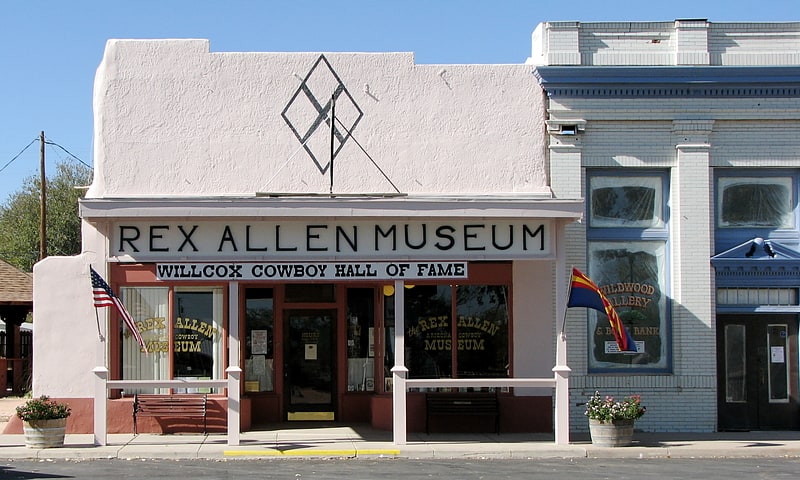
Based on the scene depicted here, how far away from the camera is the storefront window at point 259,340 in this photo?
1911 cm

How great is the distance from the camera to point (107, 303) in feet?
53.1

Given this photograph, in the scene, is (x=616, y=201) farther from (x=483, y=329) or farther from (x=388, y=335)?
(x=388, y=335)

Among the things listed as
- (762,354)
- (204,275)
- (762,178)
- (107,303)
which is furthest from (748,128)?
(107,303)

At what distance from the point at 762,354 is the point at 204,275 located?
9.76 metres

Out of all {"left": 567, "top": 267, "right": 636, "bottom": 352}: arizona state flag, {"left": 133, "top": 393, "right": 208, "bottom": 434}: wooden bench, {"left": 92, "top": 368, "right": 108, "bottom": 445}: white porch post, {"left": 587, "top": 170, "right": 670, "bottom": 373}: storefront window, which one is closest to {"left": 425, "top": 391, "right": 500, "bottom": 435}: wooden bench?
{"left": 587, "top": 170, "right": 670, "bottom": 373}: storefront window

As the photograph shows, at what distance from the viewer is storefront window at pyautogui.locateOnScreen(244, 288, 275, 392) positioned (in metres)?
19.1

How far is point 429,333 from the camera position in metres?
18.4

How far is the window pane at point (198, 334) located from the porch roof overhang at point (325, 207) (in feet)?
8.40

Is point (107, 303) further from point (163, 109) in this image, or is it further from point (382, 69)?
point (382, 69)

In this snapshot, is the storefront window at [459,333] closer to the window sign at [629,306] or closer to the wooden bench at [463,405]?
the wooden bench at [463,405]

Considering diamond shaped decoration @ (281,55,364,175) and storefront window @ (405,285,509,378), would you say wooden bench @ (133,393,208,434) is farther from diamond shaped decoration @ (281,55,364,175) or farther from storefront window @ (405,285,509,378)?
diamond shaped decoration @ (281,55,364,175)

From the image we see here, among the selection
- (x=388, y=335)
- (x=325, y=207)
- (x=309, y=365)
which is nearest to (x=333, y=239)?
(x=325, y=207)

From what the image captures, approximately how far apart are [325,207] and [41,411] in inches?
206

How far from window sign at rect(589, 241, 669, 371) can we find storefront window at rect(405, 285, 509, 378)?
1640 mm
